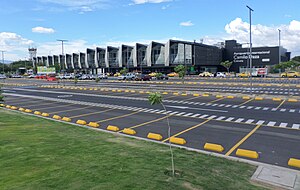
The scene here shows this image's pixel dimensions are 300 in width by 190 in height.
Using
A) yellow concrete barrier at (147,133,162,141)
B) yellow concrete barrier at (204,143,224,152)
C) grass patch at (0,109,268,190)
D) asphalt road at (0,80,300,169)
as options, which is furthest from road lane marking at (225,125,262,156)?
yellow concrete barrier at (147,133,162,141)

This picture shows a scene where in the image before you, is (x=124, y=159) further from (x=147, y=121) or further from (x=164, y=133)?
(x=147, y=121)

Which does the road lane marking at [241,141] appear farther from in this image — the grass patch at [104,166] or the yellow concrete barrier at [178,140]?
the yellow concrete barrier at [178,140]

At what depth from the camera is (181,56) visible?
307 ft

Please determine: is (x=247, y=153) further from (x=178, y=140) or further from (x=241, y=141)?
(x=178, y=140)

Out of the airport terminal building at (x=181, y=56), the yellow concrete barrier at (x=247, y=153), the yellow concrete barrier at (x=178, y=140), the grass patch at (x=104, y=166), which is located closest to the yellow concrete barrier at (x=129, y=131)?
the grass patch at (x=104, y=166)

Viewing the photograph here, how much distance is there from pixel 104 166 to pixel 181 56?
87.2 metres

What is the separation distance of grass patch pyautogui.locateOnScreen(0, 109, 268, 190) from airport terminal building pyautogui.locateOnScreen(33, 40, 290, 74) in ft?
256

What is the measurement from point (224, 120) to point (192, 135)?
4.45 metres

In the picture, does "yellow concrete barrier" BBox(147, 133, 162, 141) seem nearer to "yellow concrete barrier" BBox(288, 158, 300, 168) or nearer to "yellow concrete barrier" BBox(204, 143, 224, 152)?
"yellow concrete barrier" BBox(204, 143, 224, 152)

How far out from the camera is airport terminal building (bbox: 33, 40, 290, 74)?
93000 millimetres

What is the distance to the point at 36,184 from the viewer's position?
271 inches

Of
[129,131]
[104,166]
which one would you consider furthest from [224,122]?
[104,166]

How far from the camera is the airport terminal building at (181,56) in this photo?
305 ft

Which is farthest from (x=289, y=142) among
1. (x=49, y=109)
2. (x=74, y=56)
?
(x=74, y=56)
